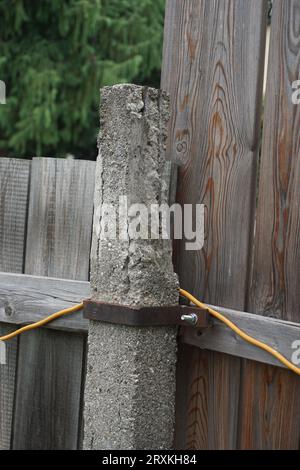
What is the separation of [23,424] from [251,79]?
66.4 inches

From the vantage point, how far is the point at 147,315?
2307 millimetres

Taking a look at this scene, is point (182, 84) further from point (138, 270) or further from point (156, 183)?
point (138, 270)

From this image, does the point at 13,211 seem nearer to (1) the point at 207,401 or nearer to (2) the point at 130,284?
(2) the point at 130,284

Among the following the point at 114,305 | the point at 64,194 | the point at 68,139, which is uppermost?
the point at 68,139

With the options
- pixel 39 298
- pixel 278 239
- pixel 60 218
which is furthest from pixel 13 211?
pixel 278 239

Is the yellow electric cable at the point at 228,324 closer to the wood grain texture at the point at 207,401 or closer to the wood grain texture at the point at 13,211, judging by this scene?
the wood grain texture at the point at 207,401

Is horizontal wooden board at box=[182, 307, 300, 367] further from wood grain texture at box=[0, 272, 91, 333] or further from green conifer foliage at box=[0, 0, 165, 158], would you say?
green conifer foliage at box=[0, 0, 165, 158]

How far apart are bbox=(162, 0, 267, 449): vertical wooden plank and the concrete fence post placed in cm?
13

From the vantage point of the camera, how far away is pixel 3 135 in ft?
30.0

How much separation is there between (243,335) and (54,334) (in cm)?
95

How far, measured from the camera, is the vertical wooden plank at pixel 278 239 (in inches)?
86.6

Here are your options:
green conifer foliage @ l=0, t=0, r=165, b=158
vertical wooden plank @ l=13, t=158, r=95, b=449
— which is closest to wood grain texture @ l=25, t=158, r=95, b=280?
vertical wooden plank @ l=13, t=158, r=95, b=449

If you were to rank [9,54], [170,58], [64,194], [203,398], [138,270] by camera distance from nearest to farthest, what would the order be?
[138,270], [203,398], [170,58], [64,194], [9,54]
